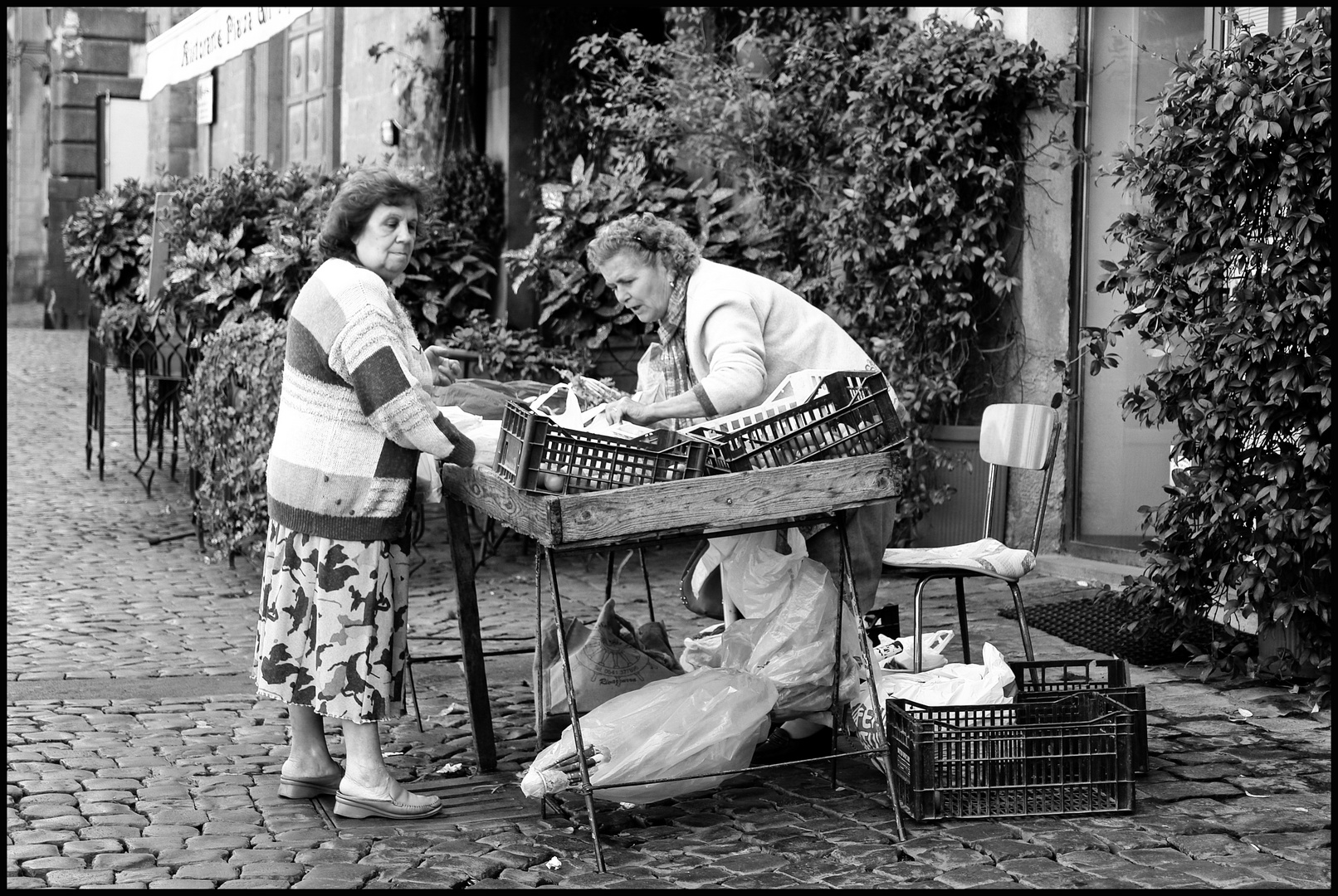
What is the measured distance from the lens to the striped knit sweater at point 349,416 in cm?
396

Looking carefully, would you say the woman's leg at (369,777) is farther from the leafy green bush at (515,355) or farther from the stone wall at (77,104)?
the stone wall at (77,104)

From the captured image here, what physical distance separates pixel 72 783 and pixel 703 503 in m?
2.11

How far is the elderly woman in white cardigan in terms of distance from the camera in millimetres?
4324

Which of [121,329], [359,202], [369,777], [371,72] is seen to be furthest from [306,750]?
[371,72]

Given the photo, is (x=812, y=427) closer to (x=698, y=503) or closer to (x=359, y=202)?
(x=698, y=503)

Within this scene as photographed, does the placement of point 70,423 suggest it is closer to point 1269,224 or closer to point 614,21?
point 614,21

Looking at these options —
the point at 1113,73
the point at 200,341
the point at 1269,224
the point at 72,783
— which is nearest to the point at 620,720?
the point at 72,783

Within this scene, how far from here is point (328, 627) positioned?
4086 millimetres

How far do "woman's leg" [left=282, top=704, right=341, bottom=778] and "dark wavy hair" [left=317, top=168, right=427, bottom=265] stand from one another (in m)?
1.31

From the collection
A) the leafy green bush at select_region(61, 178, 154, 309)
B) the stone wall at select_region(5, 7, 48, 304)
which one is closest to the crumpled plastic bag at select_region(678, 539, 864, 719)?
the leafy green bush at select_region(61, 178, 154, 309)

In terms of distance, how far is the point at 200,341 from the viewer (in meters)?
9.12

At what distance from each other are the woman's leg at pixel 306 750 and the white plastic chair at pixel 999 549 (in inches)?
71.1

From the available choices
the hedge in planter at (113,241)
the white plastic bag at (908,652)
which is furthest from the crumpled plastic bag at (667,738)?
the hedge in planter at (113,241)

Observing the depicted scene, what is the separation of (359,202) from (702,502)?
1.29 metres
